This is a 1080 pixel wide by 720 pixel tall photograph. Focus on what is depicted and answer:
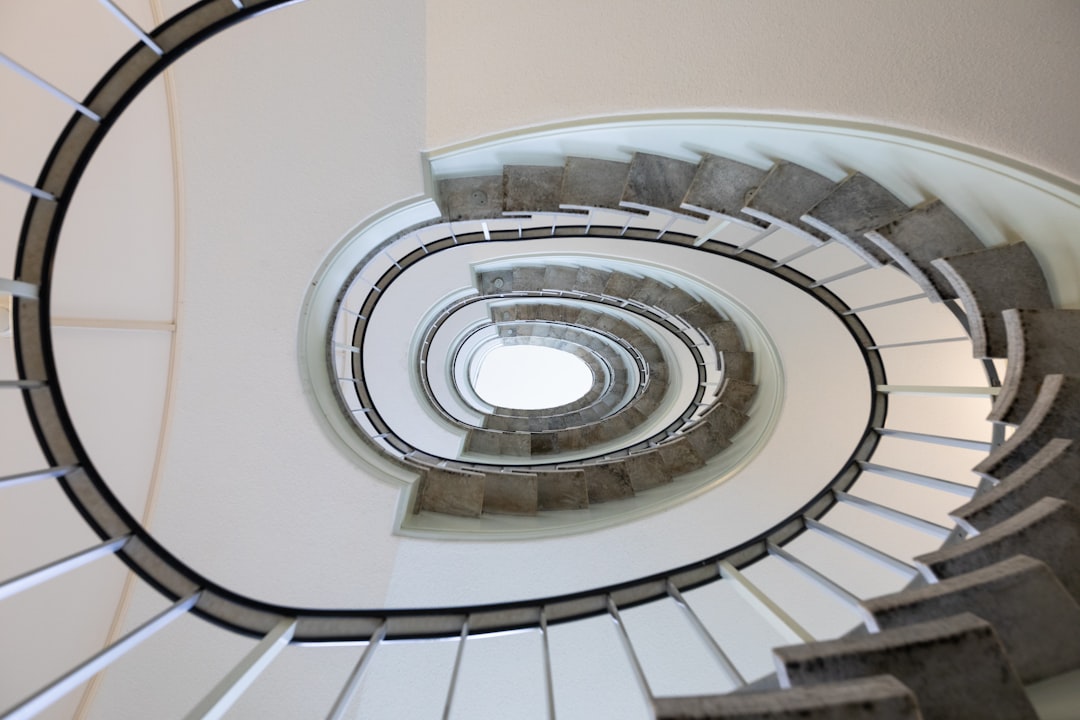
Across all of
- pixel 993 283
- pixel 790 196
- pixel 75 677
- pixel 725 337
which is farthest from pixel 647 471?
pixel 75 677

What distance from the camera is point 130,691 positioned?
3.14 m

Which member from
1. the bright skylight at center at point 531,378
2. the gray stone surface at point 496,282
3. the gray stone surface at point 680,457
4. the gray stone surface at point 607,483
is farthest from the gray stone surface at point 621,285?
the bright skylight at center at point 531,378

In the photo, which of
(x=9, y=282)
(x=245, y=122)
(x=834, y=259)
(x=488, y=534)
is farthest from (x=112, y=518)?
(x=834, y=259)

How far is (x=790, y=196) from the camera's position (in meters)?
3.00

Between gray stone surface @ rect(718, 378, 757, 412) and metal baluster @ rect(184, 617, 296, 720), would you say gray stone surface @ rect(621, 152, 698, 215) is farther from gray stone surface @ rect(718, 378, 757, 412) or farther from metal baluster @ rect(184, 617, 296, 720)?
metal baluster @ rect(184, 617, 296, 720)

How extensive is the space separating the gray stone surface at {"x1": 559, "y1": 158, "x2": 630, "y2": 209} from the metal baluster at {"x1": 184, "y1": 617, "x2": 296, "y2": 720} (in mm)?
2809

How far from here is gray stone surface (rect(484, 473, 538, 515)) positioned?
4344 mm

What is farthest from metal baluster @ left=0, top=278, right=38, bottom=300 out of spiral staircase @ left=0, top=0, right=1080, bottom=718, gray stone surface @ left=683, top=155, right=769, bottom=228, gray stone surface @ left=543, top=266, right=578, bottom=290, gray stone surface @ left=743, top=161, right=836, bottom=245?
gray stone surface @ left=543, top=266, right=578, bottom=290

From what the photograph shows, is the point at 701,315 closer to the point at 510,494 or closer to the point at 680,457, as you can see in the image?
the point at 680,457

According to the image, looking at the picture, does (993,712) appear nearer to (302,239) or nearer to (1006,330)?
(1006,330)

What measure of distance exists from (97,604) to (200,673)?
73 centimetres

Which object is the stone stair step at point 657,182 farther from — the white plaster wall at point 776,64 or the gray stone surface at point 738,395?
the gray stone surface at point 738,395

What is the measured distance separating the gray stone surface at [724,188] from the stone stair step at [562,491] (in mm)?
2535

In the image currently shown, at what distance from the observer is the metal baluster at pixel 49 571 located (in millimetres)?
1178
